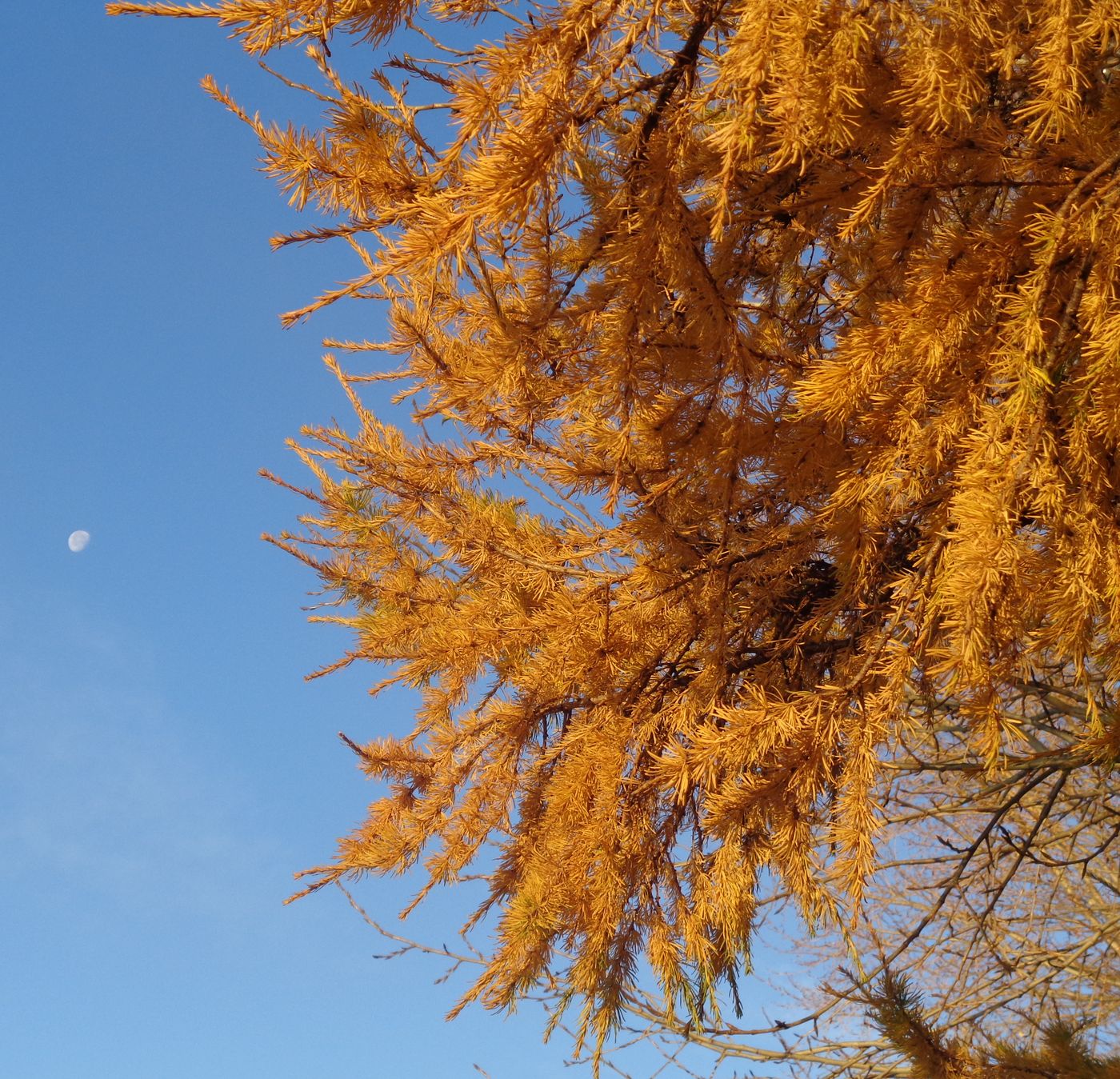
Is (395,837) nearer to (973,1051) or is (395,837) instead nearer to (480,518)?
(480,518)

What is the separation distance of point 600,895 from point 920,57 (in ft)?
5.20

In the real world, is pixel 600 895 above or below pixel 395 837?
below

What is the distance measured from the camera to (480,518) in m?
2.70

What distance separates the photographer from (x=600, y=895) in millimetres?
2096

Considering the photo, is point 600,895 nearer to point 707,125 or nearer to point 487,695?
point 487,695

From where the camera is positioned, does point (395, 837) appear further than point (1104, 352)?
Yes

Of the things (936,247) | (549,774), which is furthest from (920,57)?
(549,774)

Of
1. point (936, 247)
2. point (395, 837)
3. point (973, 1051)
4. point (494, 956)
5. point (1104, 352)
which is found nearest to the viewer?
point (1104, 352)

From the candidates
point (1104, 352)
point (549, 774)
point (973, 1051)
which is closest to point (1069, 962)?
point (973, 1051)

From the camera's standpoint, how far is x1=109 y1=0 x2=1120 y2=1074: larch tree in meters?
1.42

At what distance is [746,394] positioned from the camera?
1803mm

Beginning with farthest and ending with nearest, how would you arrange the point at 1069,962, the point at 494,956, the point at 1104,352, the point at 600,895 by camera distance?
the point at 1069,962 → the point at 494,956 → the point at 600,895 → the point at 1104,352

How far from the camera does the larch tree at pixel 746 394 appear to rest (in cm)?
142

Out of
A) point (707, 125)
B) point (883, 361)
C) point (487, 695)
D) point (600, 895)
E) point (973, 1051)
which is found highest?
point (707, 125)
